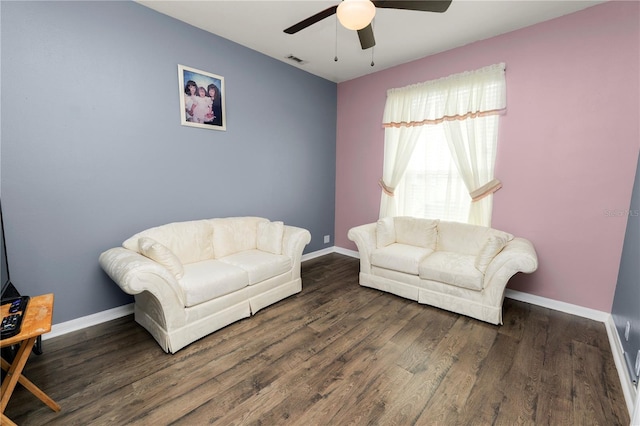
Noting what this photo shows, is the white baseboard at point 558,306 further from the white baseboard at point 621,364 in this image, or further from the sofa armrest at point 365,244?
the sofa armrest at point 365,244

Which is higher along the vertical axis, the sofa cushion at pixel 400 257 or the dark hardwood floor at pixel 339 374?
the sofa cushion at pixel 400 257

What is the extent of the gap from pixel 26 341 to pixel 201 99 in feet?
8.05

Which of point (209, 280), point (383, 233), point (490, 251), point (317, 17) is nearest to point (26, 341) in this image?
point (209, 280)

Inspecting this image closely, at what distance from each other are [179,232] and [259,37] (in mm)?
2323

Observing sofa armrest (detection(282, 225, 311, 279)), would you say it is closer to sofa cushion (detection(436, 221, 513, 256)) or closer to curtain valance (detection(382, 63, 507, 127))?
sofa cushion (detection(436, 221, 513, 256))

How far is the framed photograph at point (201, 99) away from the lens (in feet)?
9.21

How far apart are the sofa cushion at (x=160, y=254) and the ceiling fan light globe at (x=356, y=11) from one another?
2158 mm

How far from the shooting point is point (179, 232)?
2.67m

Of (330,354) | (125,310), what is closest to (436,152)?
(330,354)

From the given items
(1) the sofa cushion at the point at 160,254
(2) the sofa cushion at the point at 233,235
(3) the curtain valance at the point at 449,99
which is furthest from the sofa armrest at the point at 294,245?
(3) the curtain valance at the point at 449,99

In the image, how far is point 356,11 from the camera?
1.64 m

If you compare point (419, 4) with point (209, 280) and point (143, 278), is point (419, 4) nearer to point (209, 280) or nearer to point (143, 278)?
point (209, 280)

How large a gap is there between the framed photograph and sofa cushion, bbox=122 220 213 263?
3.56 ft

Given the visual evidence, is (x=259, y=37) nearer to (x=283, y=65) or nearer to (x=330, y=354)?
(x=283, y=65)
